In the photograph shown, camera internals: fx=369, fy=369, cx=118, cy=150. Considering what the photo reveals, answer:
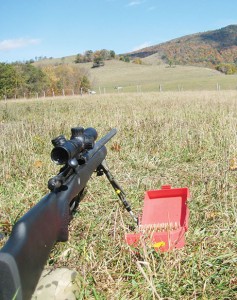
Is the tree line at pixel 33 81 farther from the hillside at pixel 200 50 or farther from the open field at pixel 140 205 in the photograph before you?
the hillside at pixel 200 50

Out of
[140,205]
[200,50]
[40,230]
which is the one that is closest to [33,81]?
[140,205]

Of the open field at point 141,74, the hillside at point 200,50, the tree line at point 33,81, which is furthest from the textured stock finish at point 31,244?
the hillside at point 200,50

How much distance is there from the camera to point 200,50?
168 m

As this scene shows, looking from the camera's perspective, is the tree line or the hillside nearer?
the tree line

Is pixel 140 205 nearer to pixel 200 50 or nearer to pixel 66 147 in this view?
pixel 66 147

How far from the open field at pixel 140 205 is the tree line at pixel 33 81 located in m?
36.7

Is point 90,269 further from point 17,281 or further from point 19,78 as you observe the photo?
point 19,78

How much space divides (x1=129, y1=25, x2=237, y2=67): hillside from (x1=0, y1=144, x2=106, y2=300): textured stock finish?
139542 millimetres

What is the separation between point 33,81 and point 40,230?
55635 millimetres

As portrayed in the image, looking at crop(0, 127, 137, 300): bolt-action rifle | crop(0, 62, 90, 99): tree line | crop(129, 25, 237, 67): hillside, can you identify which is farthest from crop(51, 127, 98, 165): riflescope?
crop(129, 25, 237, 67): hillside

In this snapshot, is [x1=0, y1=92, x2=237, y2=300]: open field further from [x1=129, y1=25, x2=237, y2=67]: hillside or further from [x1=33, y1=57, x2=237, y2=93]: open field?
[x1=129, y1=25, x2=237, y2=67]: hillside

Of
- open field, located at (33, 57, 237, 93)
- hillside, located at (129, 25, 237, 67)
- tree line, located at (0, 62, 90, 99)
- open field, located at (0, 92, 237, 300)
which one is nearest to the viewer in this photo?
open field, located at (0, 92, 237, 300)

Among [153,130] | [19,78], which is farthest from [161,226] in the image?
[19,78]

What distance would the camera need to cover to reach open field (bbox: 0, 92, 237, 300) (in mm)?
2398
